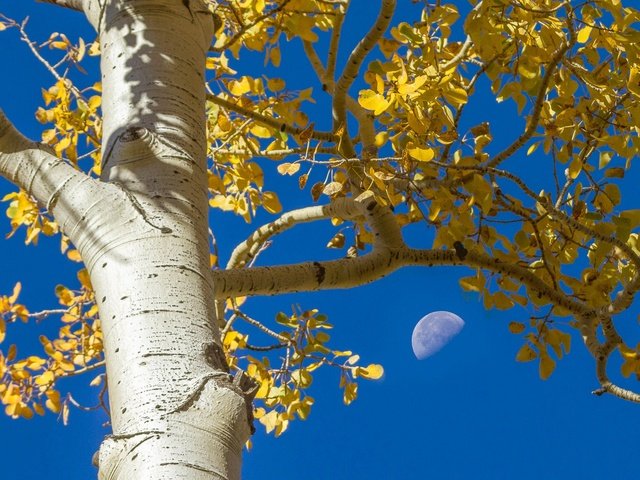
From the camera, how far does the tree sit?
1.58 m

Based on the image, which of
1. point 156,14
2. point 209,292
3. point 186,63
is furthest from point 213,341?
point 156,14

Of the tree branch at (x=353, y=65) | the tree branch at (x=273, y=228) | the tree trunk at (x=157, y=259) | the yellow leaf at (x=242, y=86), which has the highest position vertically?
the yellow leaf at (x=242, y=86)

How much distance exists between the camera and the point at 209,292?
178 centimetres

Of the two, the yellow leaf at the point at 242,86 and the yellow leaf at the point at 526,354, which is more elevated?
the yellow leaf at the point at 242,86

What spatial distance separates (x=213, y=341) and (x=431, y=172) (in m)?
1.49

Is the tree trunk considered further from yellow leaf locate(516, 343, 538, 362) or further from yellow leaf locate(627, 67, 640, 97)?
yellow leaf locate(516, 343, 538, 362)

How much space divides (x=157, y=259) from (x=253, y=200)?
2.21 meters

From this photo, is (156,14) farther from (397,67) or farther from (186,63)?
(397,67)

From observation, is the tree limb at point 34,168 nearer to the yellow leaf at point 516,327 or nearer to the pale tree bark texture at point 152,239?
the pale tree bark texture at point 152,239

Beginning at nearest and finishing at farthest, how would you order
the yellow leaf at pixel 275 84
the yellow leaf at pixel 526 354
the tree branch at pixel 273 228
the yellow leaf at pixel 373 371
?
the yellow leaf at pixel 526 354, the yellow leaf at pixel 275 84, the tree branch at pixel 273 228, the yellow leaf at pixel 373 371

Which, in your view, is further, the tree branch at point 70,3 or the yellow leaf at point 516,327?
the yellow leaf at point 516,327

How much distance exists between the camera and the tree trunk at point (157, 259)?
57.5 inches

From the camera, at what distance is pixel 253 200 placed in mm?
3910

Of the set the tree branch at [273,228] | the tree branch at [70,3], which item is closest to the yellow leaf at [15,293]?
the tree branch at [273,228]
